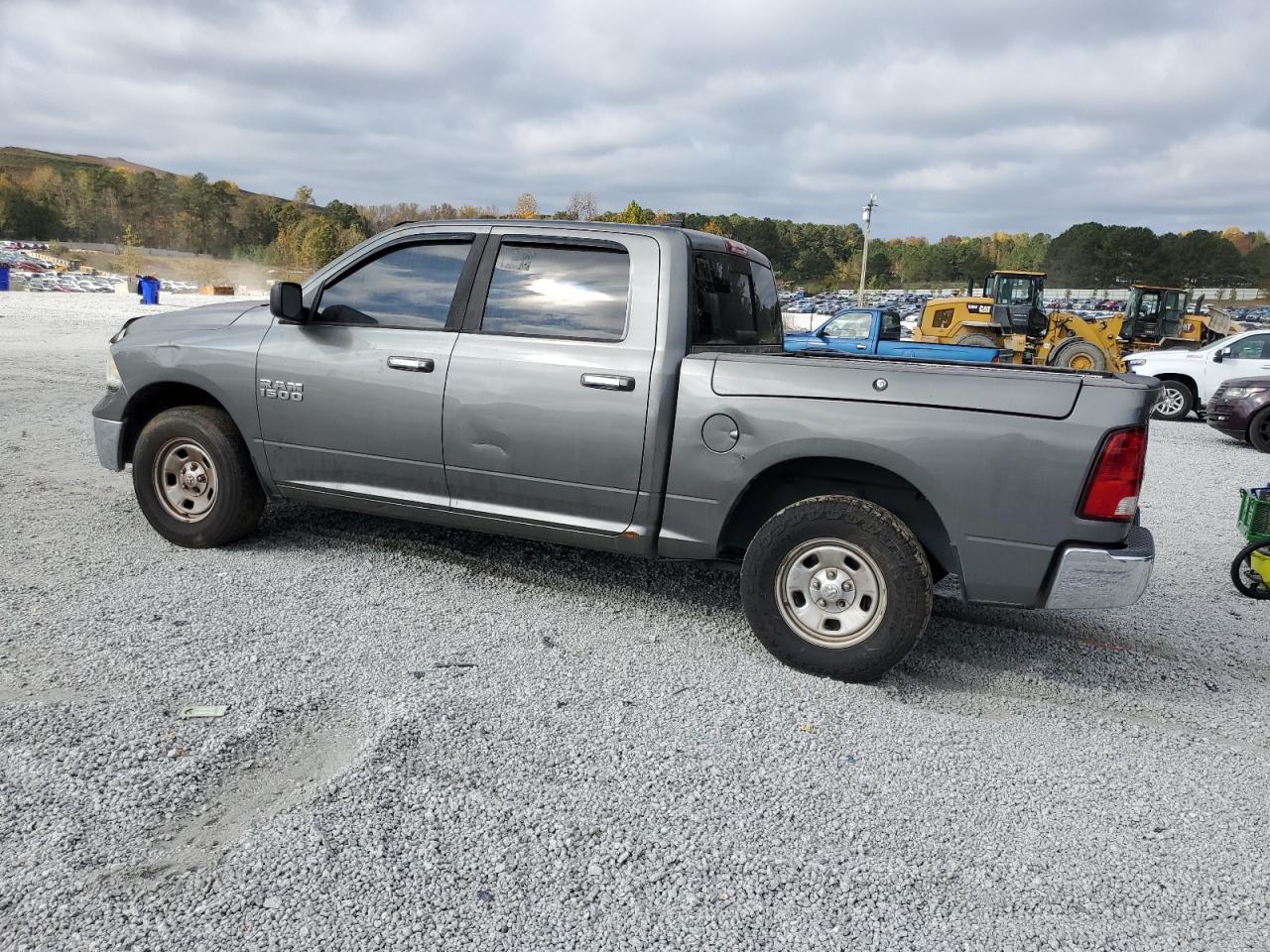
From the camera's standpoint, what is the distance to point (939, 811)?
3043mm

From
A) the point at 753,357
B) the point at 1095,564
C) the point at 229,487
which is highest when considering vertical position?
the point at 753,357

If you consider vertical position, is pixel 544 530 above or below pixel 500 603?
above

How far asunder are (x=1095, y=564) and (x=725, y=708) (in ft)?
5.21

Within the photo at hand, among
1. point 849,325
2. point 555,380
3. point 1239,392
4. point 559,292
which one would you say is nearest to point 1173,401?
point 1239,392

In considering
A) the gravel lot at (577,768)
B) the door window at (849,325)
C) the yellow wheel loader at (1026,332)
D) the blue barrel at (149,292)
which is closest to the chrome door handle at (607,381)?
the gravel lot at (577,768)

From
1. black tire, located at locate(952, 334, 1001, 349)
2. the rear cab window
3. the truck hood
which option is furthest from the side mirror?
black tire, located at locate(952, 334, 1001, 349)

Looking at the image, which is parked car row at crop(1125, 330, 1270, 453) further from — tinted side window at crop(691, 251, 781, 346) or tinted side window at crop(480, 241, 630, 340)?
tinted side window at crop(480, 241, 630, 340)

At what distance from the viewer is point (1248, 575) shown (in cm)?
573

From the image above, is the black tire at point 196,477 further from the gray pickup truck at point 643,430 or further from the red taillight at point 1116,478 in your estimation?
the red taillight at point 1116,478

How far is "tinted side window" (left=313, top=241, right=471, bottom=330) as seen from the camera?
4.77m

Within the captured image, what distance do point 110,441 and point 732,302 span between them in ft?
12.4

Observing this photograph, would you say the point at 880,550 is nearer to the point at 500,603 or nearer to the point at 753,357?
the point at 753,357

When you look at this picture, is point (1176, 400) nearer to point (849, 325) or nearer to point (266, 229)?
point (849, 325)

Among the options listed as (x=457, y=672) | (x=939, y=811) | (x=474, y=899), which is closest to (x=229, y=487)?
(x=457, y=672)
